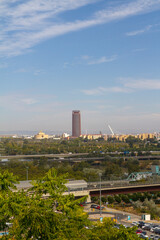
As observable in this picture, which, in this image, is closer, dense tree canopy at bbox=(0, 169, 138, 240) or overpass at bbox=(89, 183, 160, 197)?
dense tree canopy at bbox=(0, 169, 138, 240)

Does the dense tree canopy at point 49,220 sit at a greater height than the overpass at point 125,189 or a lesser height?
greater

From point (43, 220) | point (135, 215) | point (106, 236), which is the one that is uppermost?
point (43, 220)

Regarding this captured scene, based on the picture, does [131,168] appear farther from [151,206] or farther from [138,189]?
[151,206]

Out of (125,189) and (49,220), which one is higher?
(49,220)

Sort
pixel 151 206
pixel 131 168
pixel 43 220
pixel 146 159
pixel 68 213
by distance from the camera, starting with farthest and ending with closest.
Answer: pixel 146 159 < pixel 131 168 < pixel 151 206 < pixel 68 213 < pixel 43 220

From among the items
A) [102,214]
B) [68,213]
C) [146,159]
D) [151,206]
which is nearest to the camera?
[68,213]

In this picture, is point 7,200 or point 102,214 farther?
point 102,214

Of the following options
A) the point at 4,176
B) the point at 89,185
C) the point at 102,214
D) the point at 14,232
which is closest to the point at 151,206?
the point at 102,214

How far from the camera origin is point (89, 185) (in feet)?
148

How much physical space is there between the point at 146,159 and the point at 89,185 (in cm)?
4613

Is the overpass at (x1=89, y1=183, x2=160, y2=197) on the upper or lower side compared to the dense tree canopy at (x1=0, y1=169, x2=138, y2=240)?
lower

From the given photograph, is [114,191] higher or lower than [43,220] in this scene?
lower

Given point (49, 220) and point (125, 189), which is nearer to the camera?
point (49, 220)

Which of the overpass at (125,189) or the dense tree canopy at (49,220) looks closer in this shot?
the dense tree canopy at (49,220)
